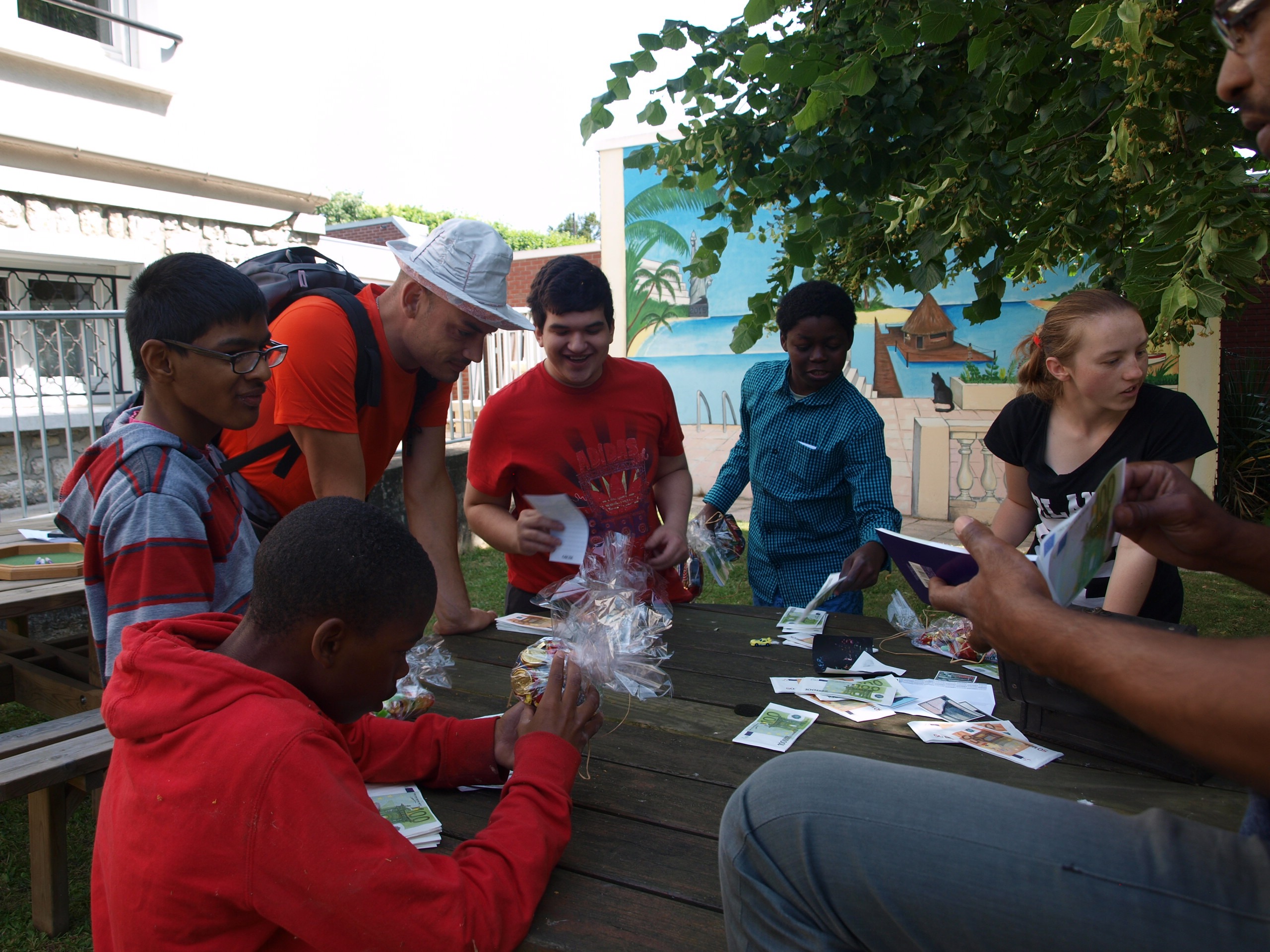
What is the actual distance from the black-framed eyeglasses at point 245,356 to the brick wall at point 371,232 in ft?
98.3

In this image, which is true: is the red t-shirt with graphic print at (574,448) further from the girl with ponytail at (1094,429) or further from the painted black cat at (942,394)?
the painted black cat at (942,394)

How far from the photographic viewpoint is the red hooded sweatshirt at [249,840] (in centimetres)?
111

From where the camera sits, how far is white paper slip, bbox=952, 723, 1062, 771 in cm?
179

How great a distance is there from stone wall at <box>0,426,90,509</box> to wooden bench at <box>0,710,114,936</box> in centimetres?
408

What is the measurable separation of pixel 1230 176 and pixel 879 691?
5.53 ft

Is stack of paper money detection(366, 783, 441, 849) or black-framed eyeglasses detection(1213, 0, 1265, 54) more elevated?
black-framed eyeglasses detection(1213, 0, 1265, 54)

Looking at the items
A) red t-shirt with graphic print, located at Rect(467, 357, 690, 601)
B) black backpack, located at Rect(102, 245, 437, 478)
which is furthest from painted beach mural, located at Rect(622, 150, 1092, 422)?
black backpack, located at Rect(102, 245, 437, 478)

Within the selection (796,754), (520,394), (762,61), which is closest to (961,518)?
(796,754)

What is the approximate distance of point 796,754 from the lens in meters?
1.25

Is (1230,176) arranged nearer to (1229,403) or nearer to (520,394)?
(520,394)

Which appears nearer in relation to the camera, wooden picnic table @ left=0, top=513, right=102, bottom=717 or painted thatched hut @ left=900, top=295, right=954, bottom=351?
wooden picnic table @ left=0, top=513, right=102, bottom=717

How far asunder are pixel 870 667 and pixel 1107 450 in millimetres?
1042

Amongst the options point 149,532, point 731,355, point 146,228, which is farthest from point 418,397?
point 731,355

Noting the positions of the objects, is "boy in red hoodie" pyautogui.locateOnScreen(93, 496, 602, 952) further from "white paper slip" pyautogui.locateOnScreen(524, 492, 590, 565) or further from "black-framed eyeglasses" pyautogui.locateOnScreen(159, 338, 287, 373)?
"white paper slip" pyautogui.locateOnScreen(524, 492, 590, 565)
